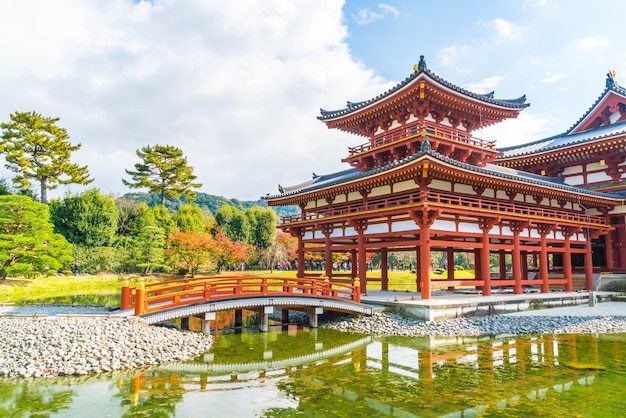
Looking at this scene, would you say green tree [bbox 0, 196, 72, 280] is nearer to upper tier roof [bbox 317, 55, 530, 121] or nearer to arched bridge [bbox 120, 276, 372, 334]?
arched bridge [bbox 120, 276, 372, 334]

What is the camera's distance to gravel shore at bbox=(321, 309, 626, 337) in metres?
17.0

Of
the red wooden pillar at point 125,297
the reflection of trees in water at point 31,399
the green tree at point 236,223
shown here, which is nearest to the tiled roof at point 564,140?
the red wooden pillar at point 125,297

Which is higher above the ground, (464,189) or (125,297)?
(464,189)

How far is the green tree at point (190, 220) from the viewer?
172ft

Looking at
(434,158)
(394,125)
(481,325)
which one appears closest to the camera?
(434,158)

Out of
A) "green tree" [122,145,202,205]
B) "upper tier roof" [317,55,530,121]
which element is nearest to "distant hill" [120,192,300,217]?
"green tree" [122,145,202,205]

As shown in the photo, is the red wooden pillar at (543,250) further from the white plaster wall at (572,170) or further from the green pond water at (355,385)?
the green pond water at (355,385)

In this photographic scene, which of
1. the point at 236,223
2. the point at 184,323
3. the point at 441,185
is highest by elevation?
the point at 236,223

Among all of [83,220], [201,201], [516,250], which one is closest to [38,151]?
[83,220]

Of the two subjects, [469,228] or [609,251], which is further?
[609,251]

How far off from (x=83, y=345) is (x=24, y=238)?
2402 centimetres

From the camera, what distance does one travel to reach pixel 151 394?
9.59 m

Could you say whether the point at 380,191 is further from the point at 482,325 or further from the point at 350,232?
the point at 482,325

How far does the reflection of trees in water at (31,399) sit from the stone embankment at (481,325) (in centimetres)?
1124
